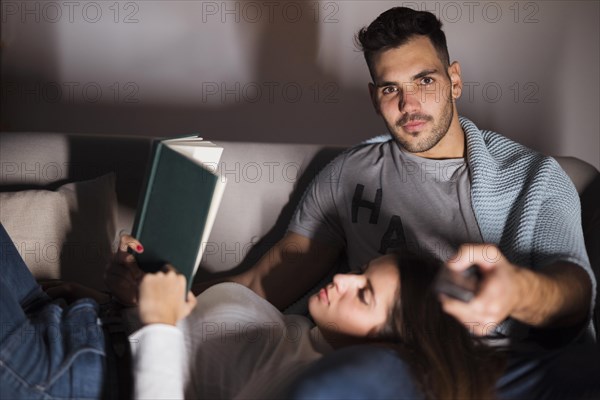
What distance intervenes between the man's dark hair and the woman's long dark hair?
0.62m

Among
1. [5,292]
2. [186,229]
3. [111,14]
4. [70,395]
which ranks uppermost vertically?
[111,14]

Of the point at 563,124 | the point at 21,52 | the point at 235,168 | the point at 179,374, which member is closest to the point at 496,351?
the point at 179,374

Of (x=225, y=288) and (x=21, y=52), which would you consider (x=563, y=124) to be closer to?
(x=225, y=288)

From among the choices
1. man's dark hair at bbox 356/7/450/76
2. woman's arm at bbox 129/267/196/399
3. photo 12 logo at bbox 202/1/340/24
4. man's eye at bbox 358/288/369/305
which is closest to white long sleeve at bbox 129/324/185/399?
woman's arm at bbox 129/267/196/399

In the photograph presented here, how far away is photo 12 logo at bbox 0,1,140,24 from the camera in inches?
106

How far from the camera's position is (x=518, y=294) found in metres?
1.23

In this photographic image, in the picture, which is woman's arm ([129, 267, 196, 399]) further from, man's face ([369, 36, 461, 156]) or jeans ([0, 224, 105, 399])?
man's face ([369, 36, 461, 156])

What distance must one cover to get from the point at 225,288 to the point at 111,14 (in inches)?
56.4

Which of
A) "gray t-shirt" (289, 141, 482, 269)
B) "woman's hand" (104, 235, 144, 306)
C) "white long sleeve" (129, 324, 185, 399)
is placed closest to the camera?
"white long sleeve" (129, 324, 185, 399)

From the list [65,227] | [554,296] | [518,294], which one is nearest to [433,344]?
[518,294]

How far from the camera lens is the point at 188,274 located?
133 cm

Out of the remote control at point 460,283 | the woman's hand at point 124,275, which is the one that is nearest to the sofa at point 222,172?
the woman's hand at point 124,275

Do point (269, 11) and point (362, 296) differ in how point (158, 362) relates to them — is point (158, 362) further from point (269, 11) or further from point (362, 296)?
point (269, 11)

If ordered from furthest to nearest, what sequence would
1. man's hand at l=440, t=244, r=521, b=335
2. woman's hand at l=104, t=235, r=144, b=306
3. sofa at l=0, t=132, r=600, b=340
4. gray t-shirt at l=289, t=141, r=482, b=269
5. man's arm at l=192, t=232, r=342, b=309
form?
sofa at l=0, t=132, r=600, b=340 → man's arm at l=192, t=232, r=342, b=309 → gray t-shirt at l=289, t=141, r=482, b=269 → woman's hand at l=104, t=235, r=144, b=306 → man's hand at l=440, t=244, r=521, b=335
